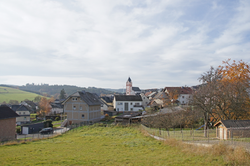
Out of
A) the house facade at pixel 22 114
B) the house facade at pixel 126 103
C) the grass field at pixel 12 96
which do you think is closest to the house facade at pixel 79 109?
the house facade at pixel 126 103

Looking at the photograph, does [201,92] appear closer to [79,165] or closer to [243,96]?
[243,96]

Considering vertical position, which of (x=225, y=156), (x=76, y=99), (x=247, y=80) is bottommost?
(x=225, y=156)

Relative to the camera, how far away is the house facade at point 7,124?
29406 millimetres

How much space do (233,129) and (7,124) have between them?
34.3 meters

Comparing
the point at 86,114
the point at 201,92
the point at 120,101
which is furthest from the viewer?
the point at 120,101

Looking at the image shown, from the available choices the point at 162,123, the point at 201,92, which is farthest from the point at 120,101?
the point at 201,92

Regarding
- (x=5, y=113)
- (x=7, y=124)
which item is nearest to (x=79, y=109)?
(x=7, y=124)

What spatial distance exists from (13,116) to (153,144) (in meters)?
25.9

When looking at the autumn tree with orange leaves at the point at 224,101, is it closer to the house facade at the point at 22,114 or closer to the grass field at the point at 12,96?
the house facade at the point at 22,114

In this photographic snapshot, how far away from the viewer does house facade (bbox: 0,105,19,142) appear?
29406 mm

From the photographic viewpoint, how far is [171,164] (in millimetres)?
12523

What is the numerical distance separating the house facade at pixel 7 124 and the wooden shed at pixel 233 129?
32.4m

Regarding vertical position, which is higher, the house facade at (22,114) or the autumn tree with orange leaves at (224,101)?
the autumn tree with orange leaves at (224,101)

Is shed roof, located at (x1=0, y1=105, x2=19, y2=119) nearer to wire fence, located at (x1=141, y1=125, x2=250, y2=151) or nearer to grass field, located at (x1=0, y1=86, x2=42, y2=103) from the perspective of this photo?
wire fence, located at (x1=141, y1=125, x2=250, y2=151)
